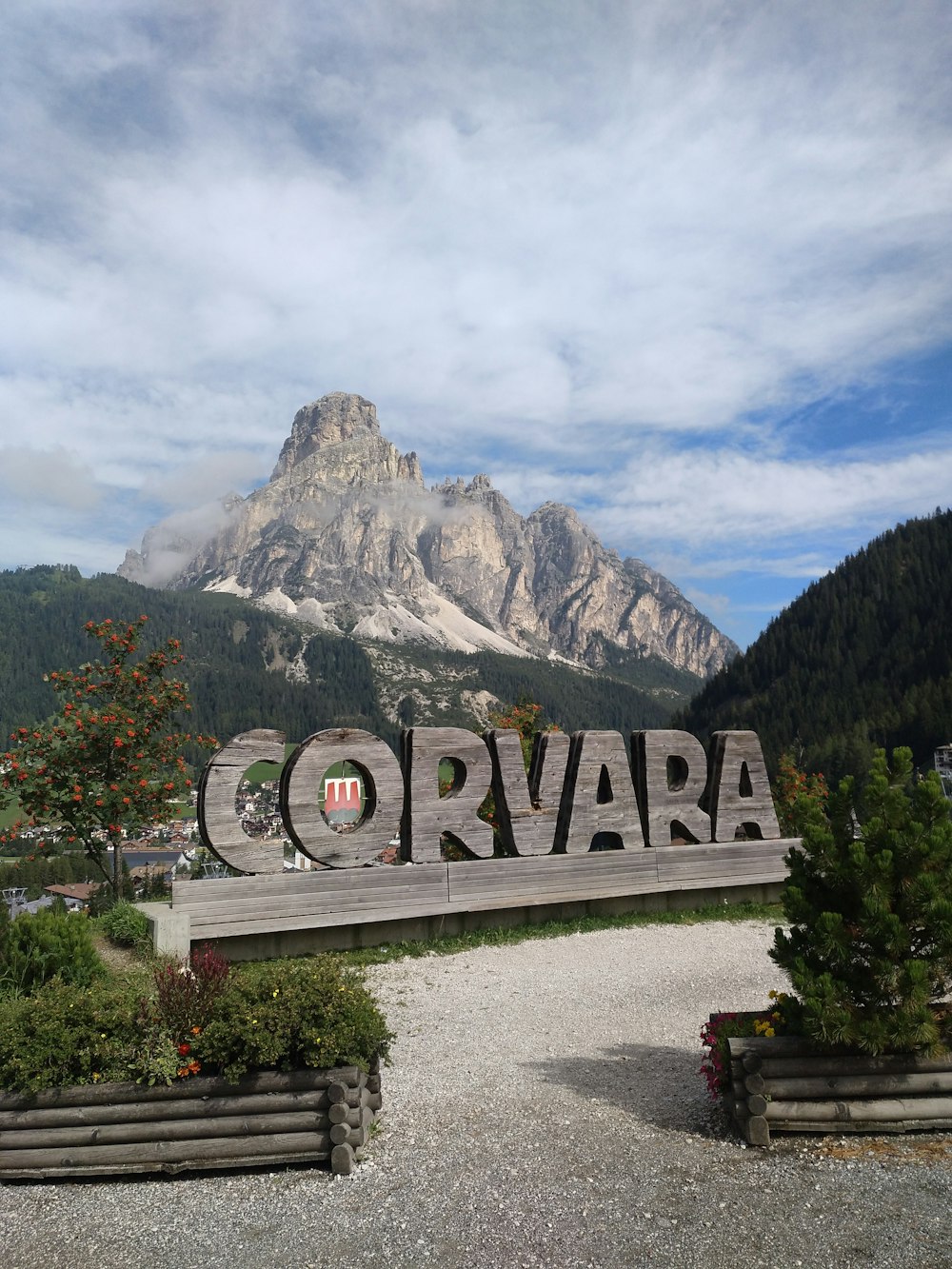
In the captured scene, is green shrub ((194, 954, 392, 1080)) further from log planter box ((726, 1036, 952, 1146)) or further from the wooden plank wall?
the wooden plank wall

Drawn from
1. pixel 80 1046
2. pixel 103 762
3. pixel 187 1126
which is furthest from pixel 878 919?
pixel 103 762

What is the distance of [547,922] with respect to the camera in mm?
16281

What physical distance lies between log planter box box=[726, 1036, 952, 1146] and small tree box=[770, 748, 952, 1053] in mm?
182

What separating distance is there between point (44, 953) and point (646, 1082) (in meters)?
7.45

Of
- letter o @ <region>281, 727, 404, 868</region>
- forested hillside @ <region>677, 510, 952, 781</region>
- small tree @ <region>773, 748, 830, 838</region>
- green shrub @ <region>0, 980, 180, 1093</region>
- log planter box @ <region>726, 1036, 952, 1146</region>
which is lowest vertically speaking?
log planter box @ <region>726, 1036, 952, 1146</region>

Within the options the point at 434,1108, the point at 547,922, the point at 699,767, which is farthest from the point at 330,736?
the point at 699,767

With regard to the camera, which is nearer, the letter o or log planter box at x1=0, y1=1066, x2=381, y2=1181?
log planter box at x1=0, y1=1066, x2=381, y2=1181

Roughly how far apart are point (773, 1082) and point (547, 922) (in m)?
9.69

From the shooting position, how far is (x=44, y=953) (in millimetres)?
10148

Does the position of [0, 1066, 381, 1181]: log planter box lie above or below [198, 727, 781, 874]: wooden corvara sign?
below

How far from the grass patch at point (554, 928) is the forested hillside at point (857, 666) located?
105m

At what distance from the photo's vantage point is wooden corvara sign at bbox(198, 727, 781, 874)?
14102mm

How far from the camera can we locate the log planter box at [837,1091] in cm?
678

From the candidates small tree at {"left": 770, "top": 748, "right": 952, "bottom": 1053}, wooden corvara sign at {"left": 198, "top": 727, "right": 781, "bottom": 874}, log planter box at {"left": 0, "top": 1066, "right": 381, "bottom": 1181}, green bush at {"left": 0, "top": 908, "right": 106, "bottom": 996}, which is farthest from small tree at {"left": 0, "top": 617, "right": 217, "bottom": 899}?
small tree at {"left": 770, "top": 748, "right": 952, "bottom": 1053}
